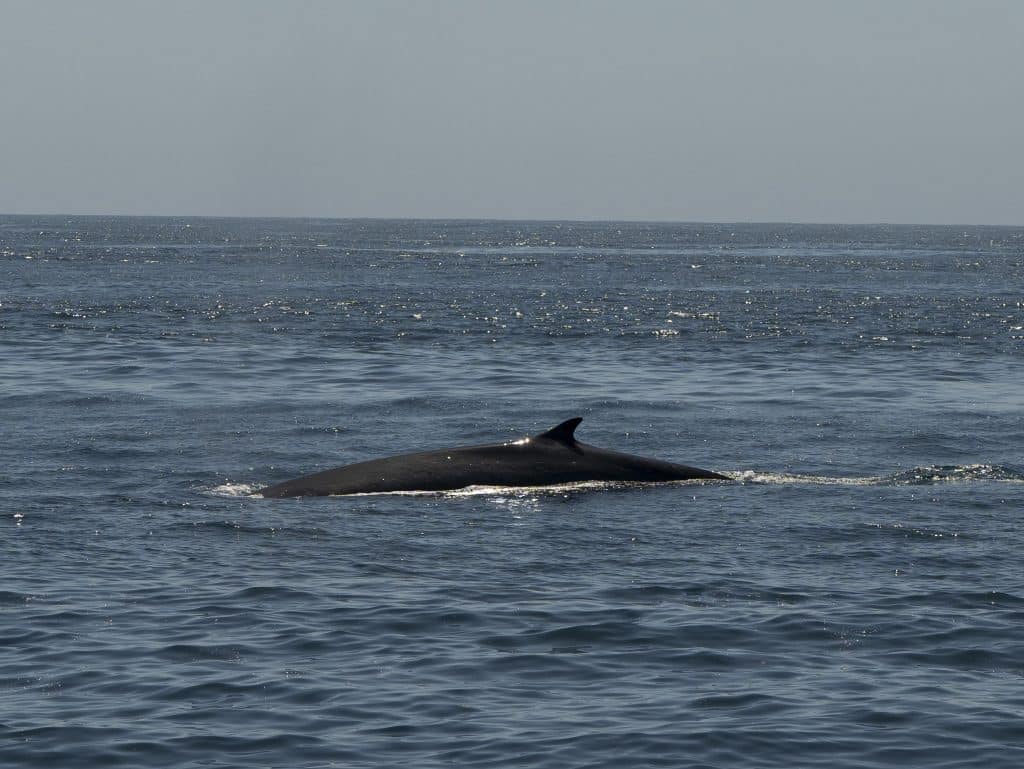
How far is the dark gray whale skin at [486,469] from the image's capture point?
61.7 feet

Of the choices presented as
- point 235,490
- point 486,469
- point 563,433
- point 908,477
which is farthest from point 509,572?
point 908,477

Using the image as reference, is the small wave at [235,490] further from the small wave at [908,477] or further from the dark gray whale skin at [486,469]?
the small wave at [908,477]

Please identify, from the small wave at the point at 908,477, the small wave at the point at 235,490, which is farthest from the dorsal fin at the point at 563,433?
the small wave at the point at 235,490

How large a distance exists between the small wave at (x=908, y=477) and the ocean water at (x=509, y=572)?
0.09 metres

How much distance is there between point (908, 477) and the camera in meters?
20.5

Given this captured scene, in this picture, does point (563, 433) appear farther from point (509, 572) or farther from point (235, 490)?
point (509, 572)

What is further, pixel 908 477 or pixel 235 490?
pixel 908 477

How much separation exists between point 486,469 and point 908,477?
596 centimetres

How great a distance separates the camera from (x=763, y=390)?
3112cm

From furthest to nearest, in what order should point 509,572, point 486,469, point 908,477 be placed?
point 908,477
point 486,469
point 509,572

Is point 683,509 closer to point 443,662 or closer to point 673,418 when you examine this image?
point 443,662

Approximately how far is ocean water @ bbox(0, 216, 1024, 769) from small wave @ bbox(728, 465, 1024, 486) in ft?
0.31

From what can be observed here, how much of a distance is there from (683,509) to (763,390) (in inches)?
540

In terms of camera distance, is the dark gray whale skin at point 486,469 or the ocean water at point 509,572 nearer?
the ocean water at point 509,572
